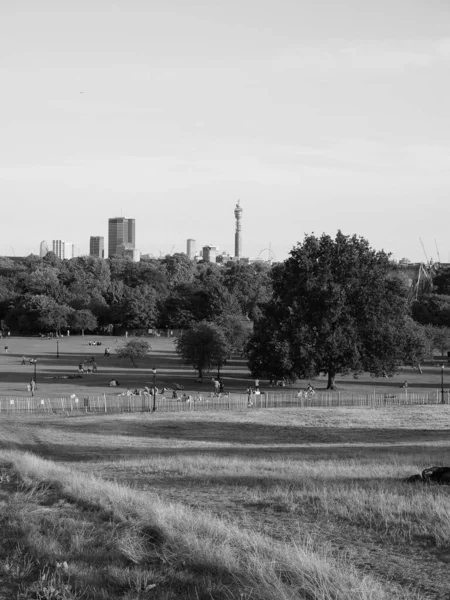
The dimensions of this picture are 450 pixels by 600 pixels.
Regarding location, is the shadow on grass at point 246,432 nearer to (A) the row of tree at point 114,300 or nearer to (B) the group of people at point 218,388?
(B) the group of people at point 218,388

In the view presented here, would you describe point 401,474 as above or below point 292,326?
below

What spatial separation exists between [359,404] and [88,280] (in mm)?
98001

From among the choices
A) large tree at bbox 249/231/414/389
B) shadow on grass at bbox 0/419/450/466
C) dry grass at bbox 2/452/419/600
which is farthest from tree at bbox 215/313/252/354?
dry grass at bbox 2/452/419/600

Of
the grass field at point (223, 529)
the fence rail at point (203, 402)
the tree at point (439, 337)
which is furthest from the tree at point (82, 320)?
the grass field at point (223, 529)

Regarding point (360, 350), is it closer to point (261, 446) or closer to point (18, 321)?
point (261, 446)

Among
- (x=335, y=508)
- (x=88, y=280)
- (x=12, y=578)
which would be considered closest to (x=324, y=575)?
(x=12, y=578)

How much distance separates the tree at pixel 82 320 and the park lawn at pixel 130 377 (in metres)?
24.8

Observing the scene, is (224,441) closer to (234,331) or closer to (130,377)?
(130,377)

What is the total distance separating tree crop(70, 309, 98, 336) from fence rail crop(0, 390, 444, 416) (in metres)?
69.2

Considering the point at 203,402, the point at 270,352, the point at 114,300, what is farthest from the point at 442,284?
the point at 203,402

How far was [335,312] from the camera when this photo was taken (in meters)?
59.7

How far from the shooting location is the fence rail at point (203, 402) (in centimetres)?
4681

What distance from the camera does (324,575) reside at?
30.6 feet

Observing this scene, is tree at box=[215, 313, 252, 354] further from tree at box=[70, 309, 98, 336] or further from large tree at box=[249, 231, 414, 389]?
tree at box=[70, 309, 98, 336]
